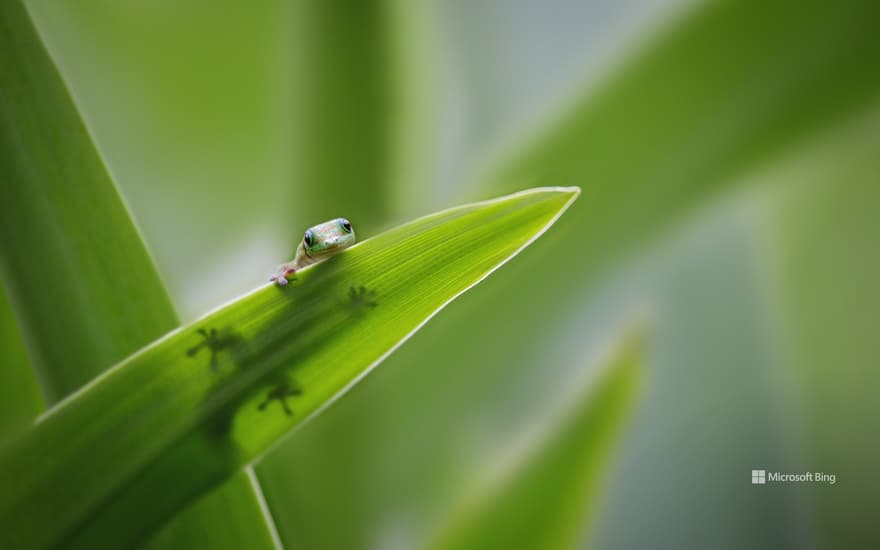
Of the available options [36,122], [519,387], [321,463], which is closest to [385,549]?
[321,463]

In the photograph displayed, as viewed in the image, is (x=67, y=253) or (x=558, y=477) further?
(x=558, y=477)

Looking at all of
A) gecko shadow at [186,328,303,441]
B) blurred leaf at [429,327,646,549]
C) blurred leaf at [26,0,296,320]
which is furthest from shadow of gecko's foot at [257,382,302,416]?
blurred leaf at [26,0,296,320]

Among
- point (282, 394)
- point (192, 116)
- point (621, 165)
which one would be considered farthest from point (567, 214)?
point (192, 116)

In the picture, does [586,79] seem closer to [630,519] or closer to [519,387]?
[519,387]

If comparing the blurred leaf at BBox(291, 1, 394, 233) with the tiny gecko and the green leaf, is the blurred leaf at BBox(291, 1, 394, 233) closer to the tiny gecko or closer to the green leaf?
the tiny gecko

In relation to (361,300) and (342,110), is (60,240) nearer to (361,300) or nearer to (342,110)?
(361,300)

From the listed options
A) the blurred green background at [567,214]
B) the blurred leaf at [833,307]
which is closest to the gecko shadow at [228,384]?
the blurred green background at [567,214]
